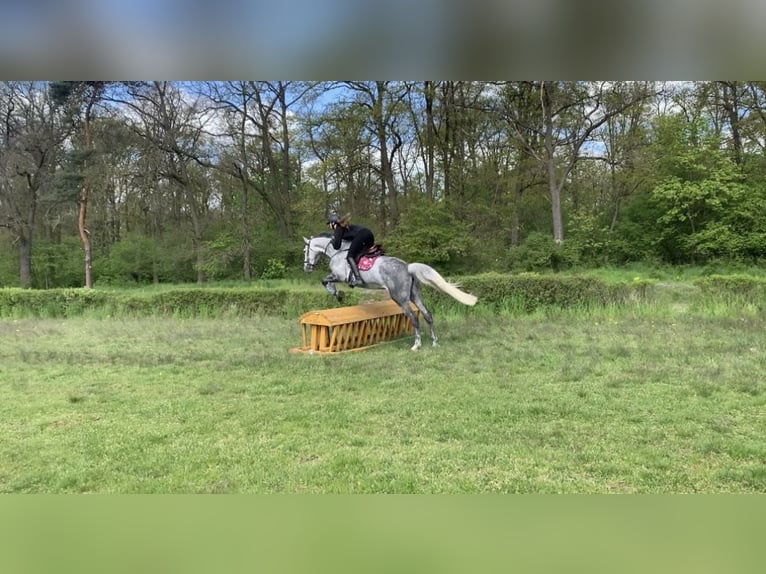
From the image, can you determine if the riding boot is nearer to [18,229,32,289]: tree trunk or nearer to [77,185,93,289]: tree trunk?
[77,185,93,289]: tree trunk

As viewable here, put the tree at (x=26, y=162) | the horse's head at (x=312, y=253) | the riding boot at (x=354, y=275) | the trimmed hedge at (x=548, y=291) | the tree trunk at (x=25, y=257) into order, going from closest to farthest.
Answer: the riding boot at (x=354, y=275), the horse's head at (x=312, y=253), the trimmed hedge at (x=548, y=291), the tree at (x=26, y=162), the tree trunk at (x=25, y=257)

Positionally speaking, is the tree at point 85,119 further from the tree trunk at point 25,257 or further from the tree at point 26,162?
the tree trunk at point 25,257

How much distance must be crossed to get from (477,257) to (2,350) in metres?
12.3

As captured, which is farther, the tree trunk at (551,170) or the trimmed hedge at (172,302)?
the tree trunk at (551,170)

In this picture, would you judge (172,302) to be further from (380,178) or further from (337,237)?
(380,178)

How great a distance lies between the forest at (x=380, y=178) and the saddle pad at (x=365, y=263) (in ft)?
26.9

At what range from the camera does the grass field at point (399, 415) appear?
9.19ft

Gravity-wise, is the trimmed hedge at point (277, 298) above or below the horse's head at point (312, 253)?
below

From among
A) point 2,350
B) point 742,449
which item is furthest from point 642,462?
point 2,350

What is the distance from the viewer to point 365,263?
23.2ft

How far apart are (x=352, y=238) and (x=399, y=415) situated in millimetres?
3502

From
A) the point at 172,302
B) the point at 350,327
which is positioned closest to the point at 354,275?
the point at 350,327

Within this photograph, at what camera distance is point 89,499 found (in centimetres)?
209

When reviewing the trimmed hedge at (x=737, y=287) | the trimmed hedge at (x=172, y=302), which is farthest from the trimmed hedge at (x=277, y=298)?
the trimmed hedge at (x=737, y=287)
